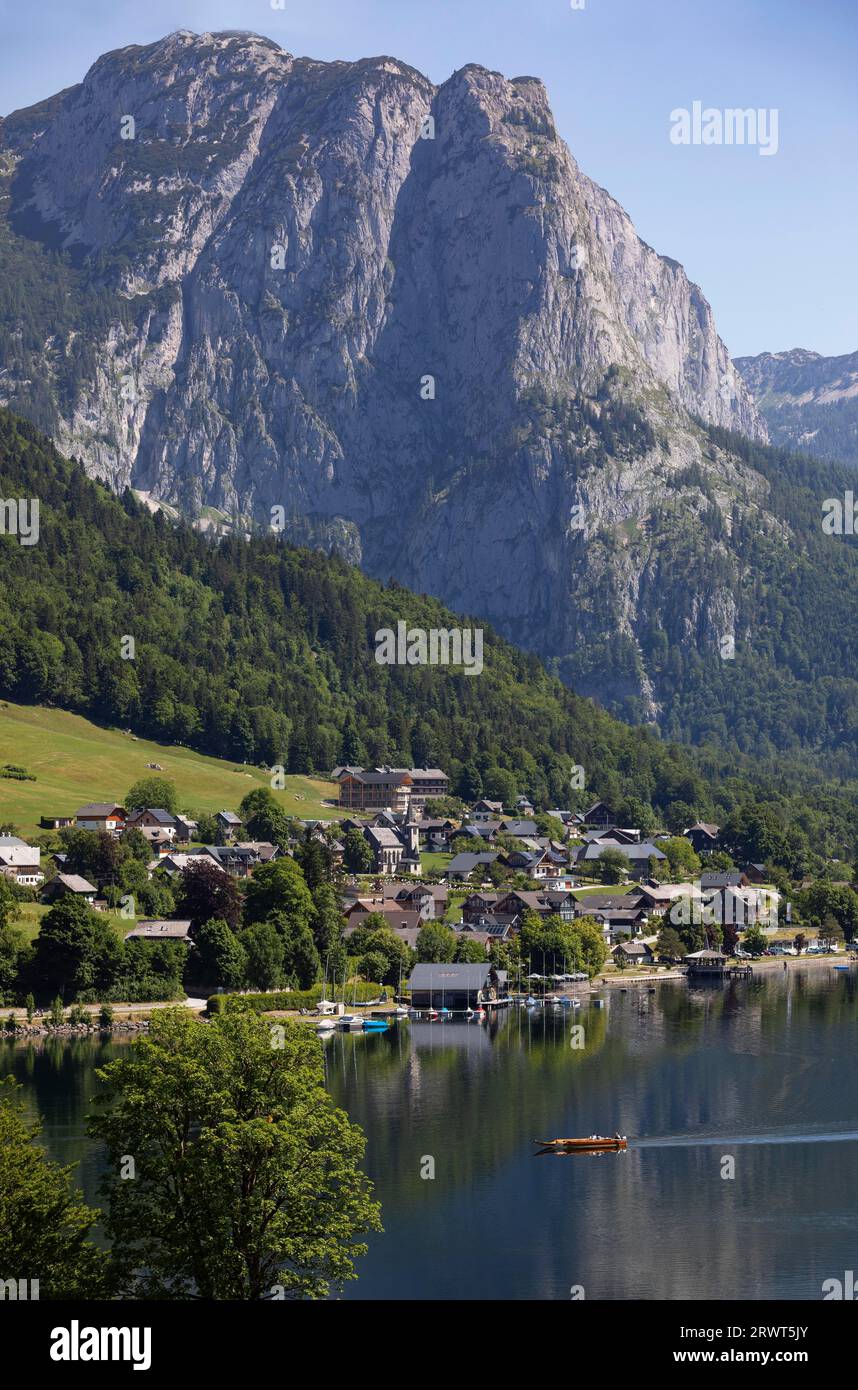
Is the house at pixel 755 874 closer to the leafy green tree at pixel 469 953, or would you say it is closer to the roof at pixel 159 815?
the leafy green tree at pixel 469 953

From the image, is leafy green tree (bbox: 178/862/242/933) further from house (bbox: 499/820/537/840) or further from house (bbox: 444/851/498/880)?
A: house (bbox: 499/820/537/840)

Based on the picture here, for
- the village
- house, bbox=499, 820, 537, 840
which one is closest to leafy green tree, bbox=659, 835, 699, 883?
the village

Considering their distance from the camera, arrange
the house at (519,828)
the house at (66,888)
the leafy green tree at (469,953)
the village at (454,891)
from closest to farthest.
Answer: the village at (454,891), the house at (66,888), the leafy green tree at (469,953), the house at (519,828)

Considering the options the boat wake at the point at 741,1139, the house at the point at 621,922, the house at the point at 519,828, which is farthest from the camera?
the house at the point at 519,828

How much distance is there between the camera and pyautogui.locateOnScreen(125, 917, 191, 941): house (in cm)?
11175

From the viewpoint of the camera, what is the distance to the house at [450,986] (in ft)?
383

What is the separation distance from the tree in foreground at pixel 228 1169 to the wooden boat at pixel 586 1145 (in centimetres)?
3337

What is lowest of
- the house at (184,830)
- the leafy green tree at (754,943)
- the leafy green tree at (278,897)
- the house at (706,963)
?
the house at (706,963)

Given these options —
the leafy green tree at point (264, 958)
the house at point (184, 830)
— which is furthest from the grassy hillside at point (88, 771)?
the leafy green tree at point (264, 958)

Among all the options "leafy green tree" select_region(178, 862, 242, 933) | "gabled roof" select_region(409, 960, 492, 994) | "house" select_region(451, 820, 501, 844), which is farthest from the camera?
"house" select_region(451, 820, 501, 844)

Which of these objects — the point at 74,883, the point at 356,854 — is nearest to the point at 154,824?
the point at 356,854

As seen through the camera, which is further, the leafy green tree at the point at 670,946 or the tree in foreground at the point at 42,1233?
the leafy green tree at the point at 670,946

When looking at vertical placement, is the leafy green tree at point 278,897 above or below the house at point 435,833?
below
